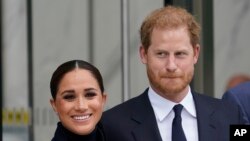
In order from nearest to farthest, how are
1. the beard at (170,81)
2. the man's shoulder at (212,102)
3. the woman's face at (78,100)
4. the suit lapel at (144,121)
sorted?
the woman's face at (78,100)
the beard at (170,81)
the suit lapel at (144,121)
the man's shoulder at (212,102)

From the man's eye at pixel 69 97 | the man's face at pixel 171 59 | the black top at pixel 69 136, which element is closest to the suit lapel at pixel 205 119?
the man's face at pixel 171 59

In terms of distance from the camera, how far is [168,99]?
322 centimetres

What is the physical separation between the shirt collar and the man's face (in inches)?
3.2

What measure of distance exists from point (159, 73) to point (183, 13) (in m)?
0.26

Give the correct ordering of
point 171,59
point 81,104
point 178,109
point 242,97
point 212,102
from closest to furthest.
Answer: point 81,104 → point 171,59 → point 178,109 → point 212,102 → point 242,97

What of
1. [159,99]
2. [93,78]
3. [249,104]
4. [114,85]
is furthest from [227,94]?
[114,85]

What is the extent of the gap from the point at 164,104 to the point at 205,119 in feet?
0.55

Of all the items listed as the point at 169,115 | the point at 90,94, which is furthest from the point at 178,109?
the point at 90,94

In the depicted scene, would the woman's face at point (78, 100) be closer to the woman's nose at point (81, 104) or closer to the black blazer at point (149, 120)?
the woman's nose at point (81, 104)

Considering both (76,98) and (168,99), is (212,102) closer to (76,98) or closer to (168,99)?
(168,99)

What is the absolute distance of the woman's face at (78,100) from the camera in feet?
9.62

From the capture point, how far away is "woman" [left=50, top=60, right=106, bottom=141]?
9.62 ft

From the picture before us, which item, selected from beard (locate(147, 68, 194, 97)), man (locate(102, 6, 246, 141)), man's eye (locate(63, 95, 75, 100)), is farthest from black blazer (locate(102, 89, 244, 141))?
man's eye (locate(63, 95, 75, 100))

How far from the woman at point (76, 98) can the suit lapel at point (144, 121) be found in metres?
0.28
